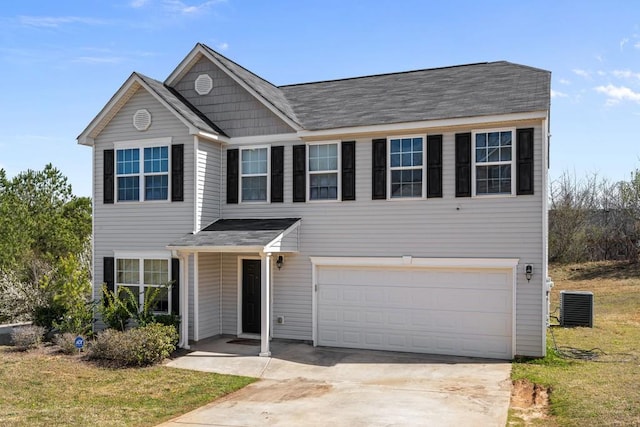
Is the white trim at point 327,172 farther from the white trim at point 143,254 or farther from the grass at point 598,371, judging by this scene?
the grass at point 598,371

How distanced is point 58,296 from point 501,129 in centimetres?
1211

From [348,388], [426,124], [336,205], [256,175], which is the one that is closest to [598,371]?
[348,388]

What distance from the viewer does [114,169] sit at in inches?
593

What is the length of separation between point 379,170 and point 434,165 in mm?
1379

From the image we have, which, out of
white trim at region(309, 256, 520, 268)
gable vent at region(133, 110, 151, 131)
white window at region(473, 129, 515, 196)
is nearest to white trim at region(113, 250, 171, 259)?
gable vent at region(133, 110, 151, 131)

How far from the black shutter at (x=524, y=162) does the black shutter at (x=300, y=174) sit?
5343 mm

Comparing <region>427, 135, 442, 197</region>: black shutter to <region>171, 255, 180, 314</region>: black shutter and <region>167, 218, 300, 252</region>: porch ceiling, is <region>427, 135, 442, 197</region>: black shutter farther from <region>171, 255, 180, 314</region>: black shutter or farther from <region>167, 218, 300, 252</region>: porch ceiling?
<region>171, 255, 180, 314</region>: black shutter

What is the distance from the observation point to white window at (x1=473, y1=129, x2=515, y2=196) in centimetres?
1235

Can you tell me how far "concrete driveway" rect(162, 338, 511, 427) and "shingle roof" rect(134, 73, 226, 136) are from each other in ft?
19.0

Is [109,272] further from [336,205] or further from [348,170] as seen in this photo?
[348,170]

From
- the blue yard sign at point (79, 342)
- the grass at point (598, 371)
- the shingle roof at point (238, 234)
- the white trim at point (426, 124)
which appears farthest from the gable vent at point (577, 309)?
the blue yard sign at point (79, 342)

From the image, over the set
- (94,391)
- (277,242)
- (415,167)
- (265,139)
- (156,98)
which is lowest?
(94,391)

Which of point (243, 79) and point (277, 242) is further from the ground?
point (243, 79)

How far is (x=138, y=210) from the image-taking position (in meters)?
14.9
